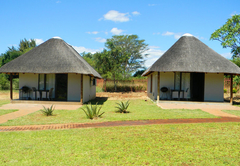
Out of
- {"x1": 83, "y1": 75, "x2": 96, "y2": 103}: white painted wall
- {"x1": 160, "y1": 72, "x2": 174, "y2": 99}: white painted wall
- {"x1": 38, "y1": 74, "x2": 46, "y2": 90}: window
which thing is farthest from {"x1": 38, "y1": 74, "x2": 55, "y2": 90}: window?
{"x1": 160, "y1": 72, "x2": 174, "y2": 99}: white painted wall

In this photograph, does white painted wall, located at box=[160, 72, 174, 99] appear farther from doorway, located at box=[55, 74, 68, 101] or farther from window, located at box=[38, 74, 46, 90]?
window, located at box=[38, 74, 46, 90]

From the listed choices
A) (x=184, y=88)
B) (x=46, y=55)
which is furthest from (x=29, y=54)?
(x=184, y=88)

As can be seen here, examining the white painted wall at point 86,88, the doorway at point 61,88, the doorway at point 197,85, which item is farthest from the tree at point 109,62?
the doorway at point 61,88

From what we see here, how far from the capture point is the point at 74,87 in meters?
13.6

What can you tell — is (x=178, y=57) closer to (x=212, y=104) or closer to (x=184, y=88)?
(x=184, y=88)

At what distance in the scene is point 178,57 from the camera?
13.3 m

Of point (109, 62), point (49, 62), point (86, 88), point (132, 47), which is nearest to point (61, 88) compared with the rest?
point (86, 88)

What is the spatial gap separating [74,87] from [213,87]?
9867 millimetres

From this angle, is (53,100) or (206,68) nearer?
(206,68)

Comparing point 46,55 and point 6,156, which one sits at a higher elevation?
point 46,55

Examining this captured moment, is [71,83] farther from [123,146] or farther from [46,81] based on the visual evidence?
[123,146]

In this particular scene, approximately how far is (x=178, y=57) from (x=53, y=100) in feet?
30.0

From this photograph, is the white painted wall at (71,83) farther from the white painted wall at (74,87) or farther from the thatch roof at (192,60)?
the thatch roof at (192,60)

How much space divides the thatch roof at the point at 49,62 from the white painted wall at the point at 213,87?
8.11 meters
